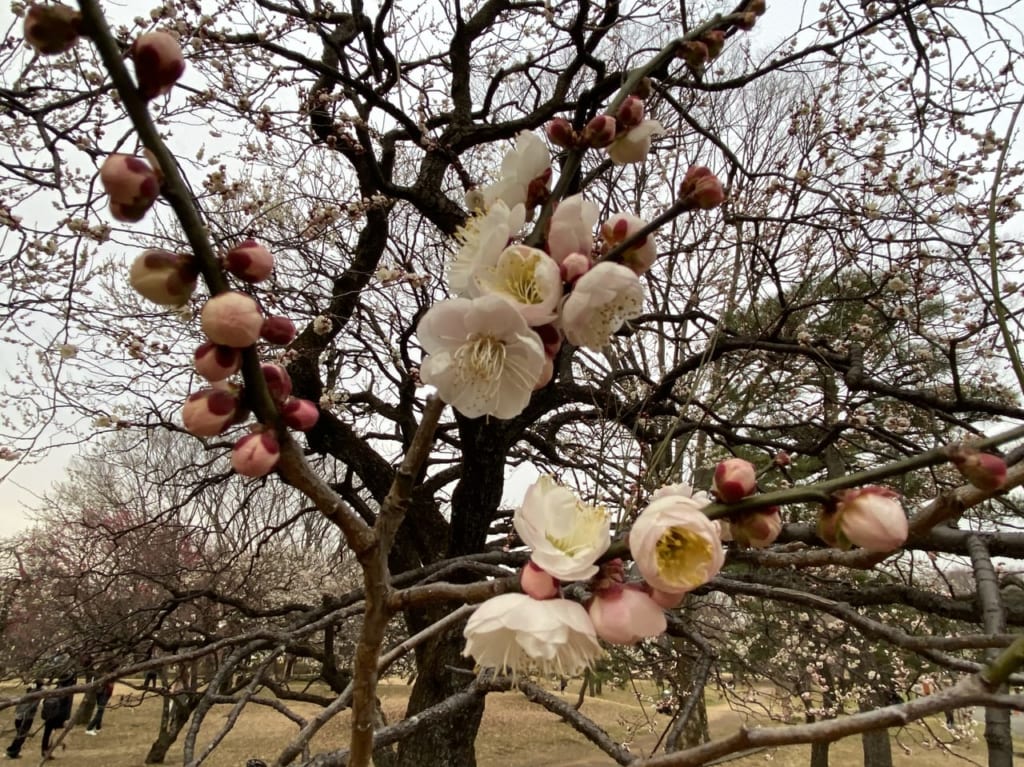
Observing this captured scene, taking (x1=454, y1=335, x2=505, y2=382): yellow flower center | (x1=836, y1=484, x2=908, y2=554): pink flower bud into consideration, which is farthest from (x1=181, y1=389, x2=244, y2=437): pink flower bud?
(x1=836, y1=484, x2=908, y2=554): pink flower bud

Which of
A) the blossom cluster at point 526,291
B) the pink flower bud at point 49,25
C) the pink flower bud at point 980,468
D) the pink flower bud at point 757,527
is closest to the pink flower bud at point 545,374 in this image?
the blossom cluster at point 526,291

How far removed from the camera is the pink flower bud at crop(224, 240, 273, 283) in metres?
0.55

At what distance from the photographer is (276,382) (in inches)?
22.7

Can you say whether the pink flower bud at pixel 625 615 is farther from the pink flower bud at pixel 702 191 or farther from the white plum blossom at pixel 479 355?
the pink flower bud at pixel 702 191

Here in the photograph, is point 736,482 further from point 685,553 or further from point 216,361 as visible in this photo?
point 216,361

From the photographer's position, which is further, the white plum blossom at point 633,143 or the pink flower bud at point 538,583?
the white plum blossom at point 633,143

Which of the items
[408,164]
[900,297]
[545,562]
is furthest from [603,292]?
[408,164]

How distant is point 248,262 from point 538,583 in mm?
386

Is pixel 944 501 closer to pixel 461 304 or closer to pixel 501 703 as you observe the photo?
pixel 461 304

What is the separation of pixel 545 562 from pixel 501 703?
636 inches

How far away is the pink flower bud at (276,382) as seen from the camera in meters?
0.57

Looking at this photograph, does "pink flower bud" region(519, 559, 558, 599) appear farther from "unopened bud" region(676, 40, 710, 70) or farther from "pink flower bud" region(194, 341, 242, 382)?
"unopened bud" region(676, 40, 710, 70)

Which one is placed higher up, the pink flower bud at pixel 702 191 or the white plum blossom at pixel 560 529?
the pink flower bud at pixel 702 191

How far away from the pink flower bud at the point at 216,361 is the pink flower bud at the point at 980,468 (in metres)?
0.57
